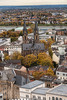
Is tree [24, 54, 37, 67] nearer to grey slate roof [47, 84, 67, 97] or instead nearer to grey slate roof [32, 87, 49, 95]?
grey slate roof [32, 87, 49, 95]

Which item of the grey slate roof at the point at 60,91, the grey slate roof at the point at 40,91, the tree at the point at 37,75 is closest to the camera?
the grey slate roof at the point at 60,91

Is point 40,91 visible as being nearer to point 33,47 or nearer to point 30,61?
point 30,61

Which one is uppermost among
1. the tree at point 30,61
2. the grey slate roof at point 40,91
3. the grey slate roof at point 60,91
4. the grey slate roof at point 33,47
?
the grey slate roof at point 60,91

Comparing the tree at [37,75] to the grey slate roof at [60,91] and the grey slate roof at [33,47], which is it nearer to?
the grey slate roof at [60,91]

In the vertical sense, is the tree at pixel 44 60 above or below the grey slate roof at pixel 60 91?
below

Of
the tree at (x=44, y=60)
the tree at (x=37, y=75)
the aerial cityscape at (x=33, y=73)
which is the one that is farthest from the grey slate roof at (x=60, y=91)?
the tree at (x=44, y=60)

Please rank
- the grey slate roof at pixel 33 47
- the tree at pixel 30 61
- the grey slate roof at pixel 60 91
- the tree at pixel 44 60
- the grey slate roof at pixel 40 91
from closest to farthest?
the grey slate roof at pixel 60 91
the grey slate roof at pixel 40 91
the tree at pixel 44 60
the tree at pixel 30 61
the grey slate roof at pixel 33 47

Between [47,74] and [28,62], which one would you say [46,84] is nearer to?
[47,74]

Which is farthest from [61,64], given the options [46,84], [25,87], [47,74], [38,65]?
[25,87]

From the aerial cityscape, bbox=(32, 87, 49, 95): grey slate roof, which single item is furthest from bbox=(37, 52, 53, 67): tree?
bbox=(32, 87, 49, 95): grey slate roof

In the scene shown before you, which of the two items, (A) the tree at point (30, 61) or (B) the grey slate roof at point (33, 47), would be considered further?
(B) the grey slate roof at point (33, 47)
